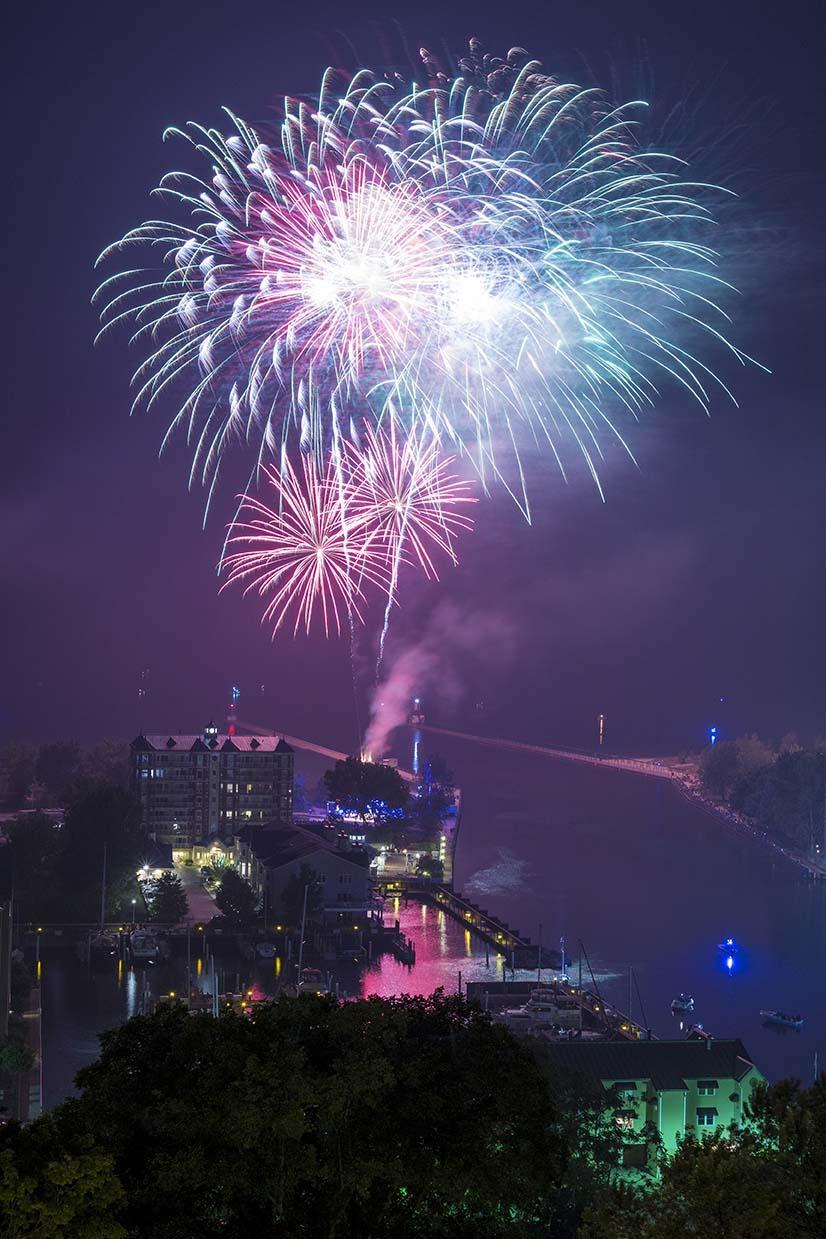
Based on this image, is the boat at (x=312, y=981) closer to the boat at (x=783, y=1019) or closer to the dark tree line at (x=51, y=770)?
the boat at (x=783, y=1019)

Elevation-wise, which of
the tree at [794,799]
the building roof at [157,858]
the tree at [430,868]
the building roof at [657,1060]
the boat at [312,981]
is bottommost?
the building roof at [657,1060]

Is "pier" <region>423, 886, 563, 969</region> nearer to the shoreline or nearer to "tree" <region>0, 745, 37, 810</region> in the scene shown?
the shoreline

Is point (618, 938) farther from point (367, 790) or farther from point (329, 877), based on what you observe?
point (367, 790)

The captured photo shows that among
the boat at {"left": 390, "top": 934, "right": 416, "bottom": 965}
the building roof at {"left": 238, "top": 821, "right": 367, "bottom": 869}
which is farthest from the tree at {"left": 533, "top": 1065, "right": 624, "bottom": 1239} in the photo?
the building roof at {"left": 238, "top": 821, "right": 367, "bottom": 869}

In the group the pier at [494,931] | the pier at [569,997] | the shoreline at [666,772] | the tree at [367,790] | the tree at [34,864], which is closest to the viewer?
the pier at [569,997]

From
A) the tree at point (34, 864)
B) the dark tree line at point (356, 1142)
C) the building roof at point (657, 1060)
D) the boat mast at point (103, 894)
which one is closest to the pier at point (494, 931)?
the boat mast at point (103, 894)

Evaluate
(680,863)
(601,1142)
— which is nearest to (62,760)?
(680,863)

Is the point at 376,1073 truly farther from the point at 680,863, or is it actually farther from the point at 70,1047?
the point at 680,863

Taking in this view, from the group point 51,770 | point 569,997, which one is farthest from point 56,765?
point 569,997
